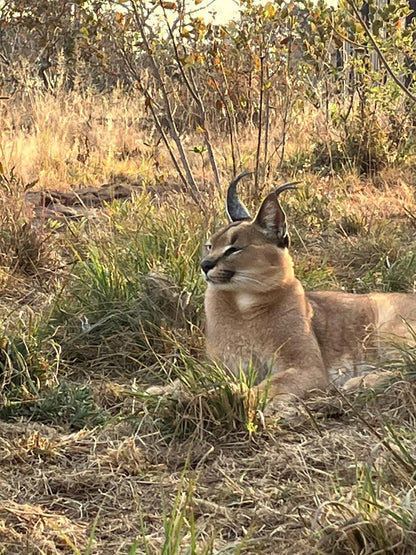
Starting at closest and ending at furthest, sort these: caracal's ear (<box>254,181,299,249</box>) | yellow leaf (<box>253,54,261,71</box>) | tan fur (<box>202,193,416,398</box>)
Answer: tan fur (<box>202,193,416,398</box>), caracal's ear (<box>254,181,299,249</box>), yellow leaf (<box>253,54,261,71</box>)

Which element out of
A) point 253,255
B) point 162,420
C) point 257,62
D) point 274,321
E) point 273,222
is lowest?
point 162,420

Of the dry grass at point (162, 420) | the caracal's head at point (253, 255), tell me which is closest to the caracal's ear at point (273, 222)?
the caracal's head at point (253, 255)

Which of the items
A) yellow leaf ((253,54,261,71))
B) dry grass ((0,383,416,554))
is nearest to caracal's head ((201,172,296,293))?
dry grass ((0,383,416,554))

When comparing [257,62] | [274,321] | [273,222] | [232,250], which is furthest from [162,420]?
[257,62]

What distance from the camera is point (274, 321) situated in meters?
4.41

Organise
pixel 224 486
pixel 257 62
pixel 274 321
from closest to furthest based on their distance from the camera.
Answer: pixel 224 486
pixel 274 321
pixel 257 62

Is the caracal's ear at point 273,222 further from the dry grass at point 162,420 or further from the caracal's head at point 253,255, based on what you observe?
the dry grass at point 162,420

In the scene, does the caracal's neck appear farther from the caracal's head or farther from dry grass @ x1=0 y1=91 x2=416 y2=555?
dry grass @ x1=0 y1=91 x2=416 y2=555

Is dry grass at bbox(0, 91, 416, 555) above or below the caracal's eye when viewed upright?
below

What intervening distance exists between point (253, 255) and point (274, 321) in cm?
33

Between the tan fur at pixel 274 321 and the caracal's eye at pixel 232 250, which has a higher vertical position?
the caracal's eye at pixel 232 250

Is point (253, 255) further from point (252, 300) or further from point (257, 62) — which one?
point (257, 62)

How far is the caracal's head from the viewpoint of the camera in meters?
4.41

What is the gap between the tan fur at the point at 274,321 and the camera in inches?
171
